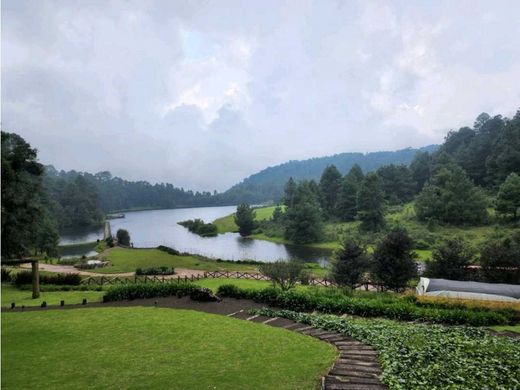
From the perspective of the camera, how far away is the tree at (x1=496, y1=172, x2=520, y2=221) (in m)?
50.6

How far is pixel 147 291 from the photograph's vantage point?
819 inches

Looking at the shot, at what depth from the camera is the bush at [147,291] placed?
2048 cm

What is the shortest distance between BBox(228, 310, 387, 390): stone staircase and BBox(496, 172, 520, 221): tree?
48.5 metres

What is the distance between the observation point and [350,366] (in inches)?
362

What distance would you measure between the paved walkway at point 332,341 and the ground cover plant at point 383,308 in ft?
3.11

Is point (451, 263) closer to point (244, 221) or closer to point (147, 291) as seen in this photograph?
point (147, 291)

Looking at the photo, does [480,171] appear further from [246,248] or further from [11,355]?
[11,355]

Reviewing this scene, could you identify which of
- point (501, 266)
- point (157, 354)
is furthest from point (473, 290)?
point (157, 354)

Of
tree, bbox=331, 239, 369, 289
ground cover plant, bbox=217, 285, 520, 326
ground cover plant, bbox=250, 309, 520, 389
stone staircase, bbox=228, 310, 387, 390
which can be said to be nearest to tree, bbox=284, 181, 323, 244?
tree, bbox=331, 239, 369, 289

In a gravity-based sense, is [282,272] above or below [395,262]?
below

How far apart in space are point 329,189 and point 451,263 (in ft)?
214

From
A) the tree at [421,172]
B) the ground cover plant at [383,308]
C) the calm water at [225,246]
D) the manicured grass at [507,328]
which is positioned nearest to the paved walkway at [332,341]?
the ground cover plant at [383,308]

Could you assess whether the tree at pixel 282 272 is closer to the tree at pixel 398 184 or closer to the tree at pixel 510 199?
the tree at pixel 510 199

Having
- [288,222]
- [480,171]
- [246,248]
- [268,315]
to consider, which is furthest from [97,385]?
[480,171]
